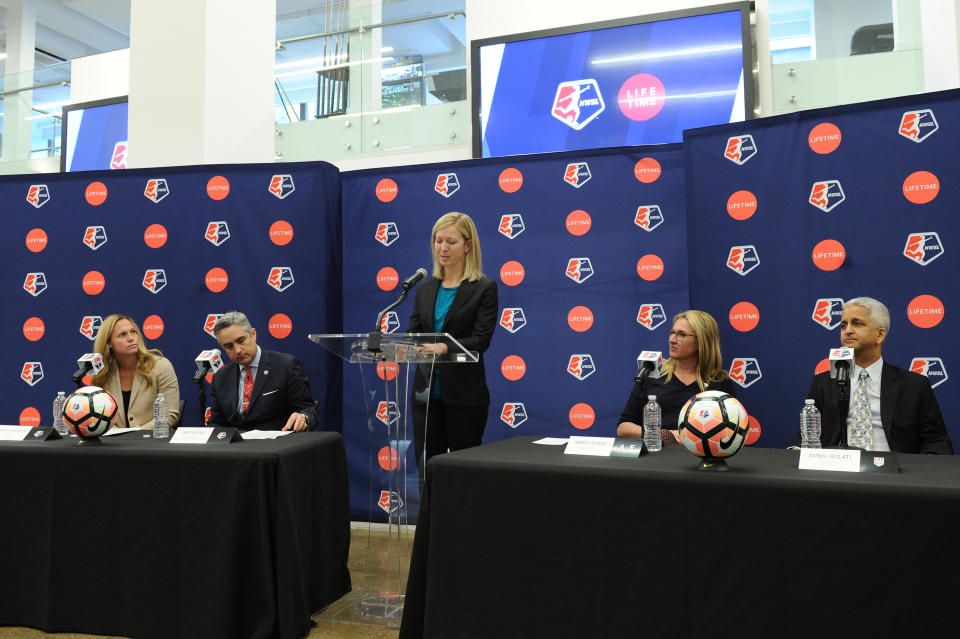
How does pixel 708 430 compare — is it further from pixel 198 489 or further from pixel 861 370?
pixel 198 489

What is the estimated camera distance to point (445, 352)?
236 centimetres

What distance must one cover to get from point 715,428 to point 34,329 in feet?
14.1

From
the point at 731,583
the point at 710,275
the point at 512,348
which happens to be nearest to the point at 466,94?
the point at 512,348

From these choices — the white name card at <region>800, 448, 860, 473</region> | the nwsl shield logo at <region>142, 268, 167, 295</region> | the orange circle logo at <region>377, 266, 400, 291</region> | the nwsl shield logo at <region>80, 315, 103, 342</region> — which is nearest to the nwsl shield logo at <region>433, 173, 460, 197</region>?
the orange circle logo at <region>377, 266, 400, 291</region>

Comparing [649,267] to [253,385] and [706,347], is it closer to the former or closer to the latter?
[706,347]

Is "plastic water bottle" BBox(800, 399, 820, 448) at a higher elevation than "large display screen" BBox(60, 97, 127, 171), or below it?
below

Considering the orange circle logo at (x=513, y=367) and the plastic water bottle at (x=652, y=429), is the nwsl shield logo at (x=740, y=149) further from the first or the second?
the plastic water bottle at (x=652, y=429)

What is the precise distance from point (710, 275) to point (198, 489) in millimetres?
2466

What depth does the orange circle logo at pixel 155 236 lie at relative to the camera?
14.8ft

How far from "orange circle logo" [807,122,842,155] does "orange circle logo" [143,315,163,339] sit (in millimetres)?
3670

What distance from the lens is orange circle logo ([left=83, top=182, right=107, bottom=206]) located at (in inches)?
181

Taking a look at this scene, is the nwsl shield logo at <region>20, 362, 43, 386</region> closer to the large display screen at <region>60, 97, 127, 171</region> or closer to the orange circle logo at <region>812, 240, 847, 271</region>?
the large display screen at <region>60, 97, 127, 171</region>

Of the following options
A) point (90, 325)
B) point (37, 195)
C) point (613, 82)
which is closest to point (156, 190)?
point (37, 195)

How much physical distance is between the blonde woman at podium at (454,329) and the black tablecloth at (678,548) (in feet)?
2.15
